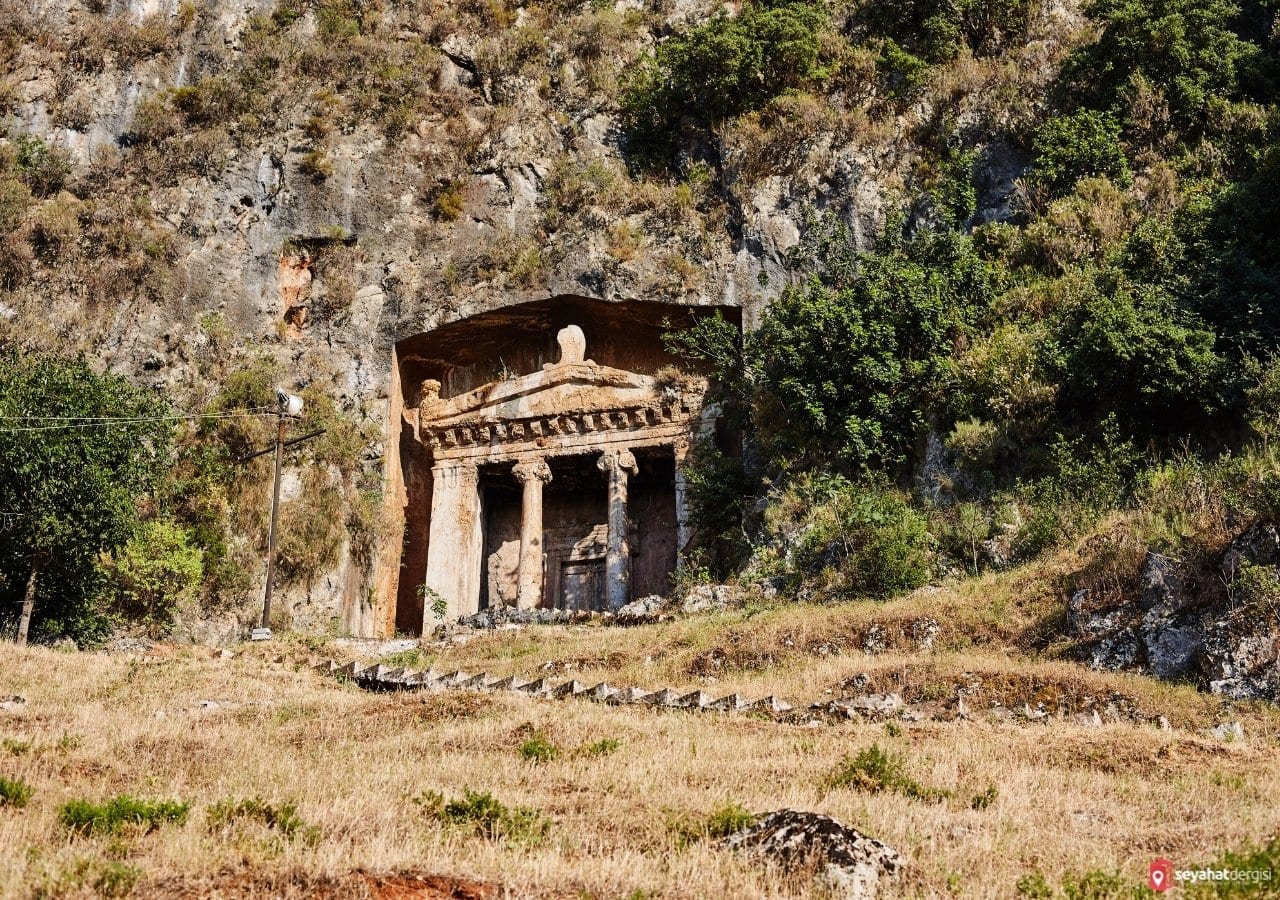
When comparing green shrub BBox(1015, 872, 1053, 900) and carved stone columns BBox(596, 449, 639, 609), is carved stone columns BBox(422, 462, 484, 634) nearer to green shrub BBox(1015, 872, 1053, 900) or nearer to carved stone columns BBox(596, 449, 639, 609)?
carved stone columns BBox(596, 449, 639, 609)

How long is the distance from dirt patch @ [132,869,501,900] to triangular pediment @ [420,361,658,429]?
846 inches

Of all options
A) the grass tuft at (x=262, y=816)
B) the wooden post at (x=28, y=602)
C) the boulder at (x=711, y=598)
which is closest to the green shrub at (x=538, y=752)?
the grass tuft at (x=262, y=816)

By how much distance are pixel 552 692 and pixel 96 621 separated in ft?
38.9

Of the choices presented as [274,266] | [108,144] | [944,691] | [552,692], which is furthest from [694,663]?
[108,144]

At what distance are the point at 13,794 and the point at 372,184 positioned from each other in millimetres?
24780

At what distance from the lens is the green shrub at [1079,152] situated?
2678 centimetres

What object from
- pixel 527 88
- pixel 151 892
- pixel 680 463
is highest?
pixel 527 88

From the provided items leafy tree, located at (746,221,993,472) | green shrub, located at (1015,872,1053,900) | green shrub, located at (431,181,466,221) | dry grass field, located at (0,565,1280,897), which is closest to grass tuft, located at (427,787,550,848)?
dry grass field, located at (0,565,1280,897)

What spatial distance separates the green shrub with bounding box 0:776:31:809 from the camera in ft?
28.0

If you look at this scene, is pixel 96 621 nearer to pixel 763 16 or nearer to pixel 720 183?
pixel 720 183

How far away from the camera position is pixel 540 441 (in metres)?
28.7

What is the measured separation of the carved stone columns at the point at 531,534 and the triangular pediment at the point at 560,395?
1322 mm

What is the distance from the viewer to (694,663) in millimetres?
17422

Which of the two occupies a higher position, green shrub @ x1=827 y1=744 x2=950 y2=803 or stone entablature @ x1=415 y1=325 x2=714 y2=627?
stone entablature @ x1=415 y1=325 x2=714 y2=627
